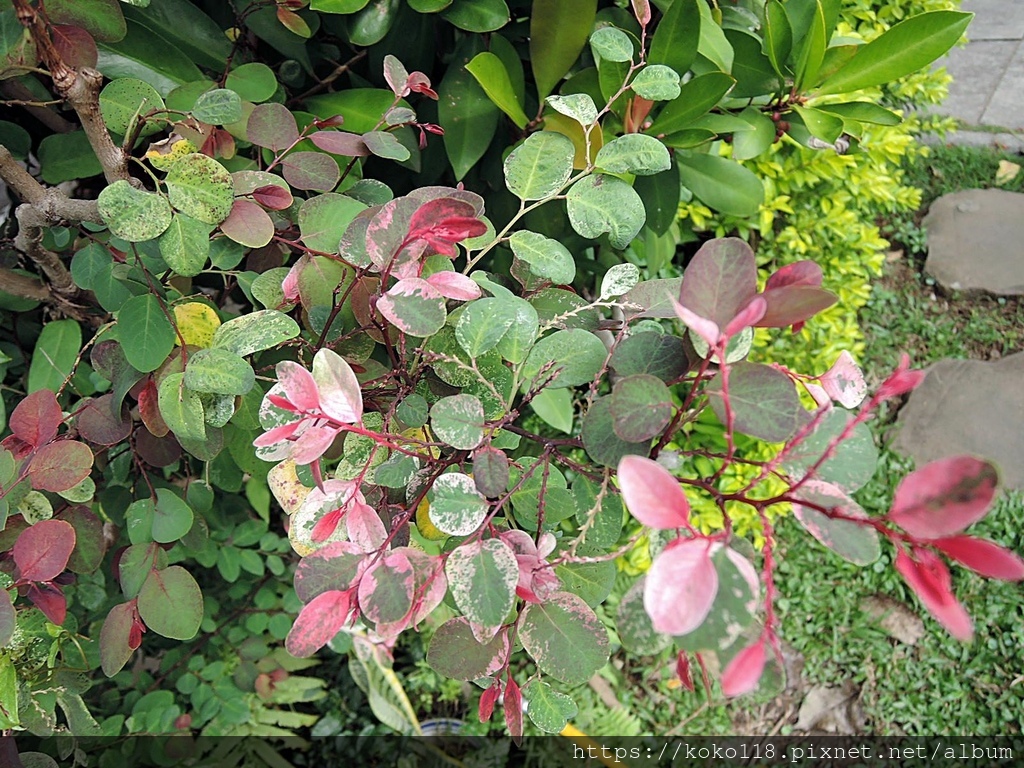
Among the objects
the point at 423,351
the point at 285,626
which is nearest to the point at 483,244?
the point at 423,351

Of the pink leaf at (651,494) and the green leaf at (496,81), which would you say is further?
the green leaf at (496,81)

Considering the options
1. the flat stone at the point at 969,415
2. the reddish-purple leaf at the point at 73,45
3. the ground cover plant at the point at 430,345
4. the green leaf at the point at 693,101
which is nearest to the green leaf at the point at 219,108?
the ground cover plant at the point at 430,345

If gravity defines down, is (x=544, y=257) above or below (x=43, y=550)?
above

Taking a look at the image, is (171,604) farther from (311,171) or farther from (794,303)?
(794,303)

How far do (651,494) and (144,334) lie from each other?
446mm

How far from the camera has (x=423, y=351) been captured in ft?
1.71

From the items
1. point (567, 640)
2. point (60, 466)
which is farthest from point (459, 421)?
point (60, 466)

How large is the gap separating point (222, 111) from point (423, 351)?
0.84 ft

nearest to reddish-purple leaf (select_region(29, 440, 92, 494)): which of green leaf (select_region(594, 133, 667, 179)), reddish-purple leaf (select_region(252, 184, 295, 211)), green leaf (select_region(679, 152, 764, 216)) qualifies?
reddish-purple leaf (select_region(252, 184, 295, 211))

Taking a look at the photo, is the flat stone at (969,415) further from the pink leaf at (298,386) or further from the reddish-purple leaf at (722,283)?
the pink leaf at (298,386)

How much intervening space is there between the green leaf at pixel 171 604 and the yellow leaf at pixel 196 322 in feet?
0.69

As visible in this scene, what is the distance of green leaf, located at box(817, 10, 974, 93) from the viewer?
82 centimetres

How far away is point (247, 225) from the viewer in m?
0.55

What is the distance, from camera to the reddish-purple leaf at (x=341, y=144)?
624 millimetres
